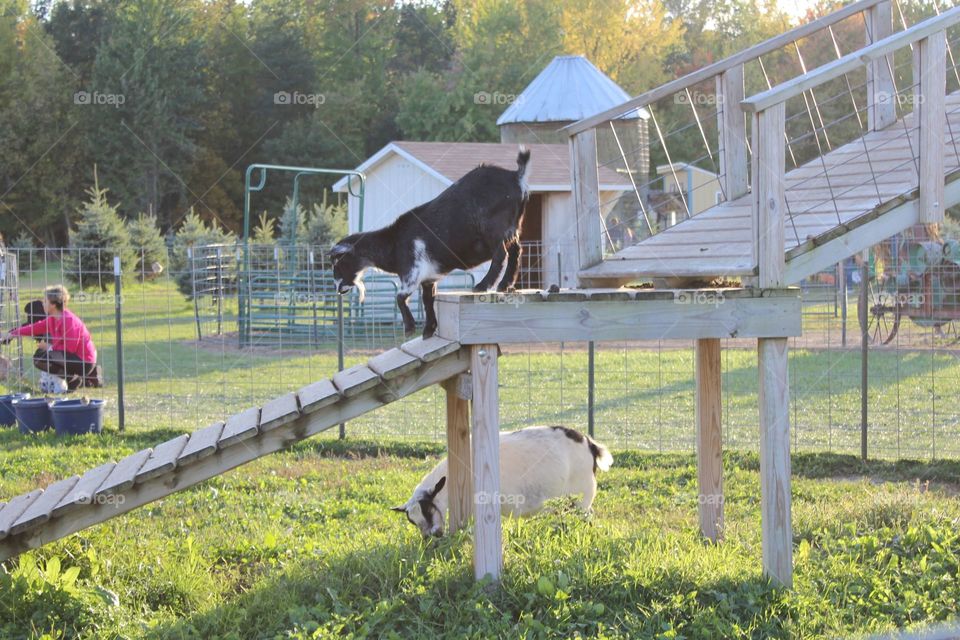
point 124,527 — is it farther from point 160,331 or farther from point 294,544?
point 160,331

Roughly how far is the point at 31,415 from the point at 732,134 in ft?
26.8

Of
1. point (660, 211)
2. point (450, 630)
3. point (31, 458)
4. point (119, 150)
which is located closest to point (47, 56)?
point (119, 150)

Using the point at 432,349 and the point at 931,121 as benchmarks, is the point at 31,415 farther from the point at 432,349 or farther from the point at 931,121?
the point at 931,121

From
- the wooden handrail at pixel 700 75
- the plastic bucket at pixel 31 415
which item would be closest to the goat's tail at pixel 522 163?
the wooden handrail at pixel 700 75

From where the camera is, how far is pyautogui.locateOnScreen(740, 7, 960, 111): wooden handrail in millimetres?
5395

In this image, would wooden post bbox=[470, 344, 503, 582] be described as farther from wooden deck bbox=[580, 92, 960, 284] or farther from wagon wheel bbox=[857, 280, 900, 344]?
wagon wheel bbox=[857, 280, 900, 344]

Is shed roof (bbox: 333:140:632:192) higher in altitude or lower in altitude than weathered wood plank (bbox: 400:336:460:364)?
higher

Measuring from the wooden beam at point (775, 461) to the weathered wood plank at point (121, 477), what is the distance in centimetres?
352

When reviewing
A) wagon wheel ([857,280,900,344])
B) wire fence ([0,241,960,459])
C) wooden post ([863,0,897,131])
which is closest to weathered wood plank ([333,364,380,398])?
wooden post ([863,0,897,131])

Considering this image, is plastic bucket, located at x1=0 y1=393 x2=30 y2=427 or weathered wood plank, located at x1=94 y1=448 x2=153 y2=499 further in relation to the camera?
plastic bucket, located at x1=0 y1=393 x2=30 y2=427

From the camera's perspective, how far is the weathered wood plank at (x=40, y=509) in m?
5.53

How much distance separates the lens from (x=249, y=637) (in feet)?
16.9

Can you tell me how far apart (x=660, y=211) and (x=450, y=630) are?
32.2 meters

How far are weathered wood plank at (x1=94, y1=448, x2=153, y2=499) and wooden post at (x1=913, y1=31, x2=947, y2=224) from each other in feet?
15.6
